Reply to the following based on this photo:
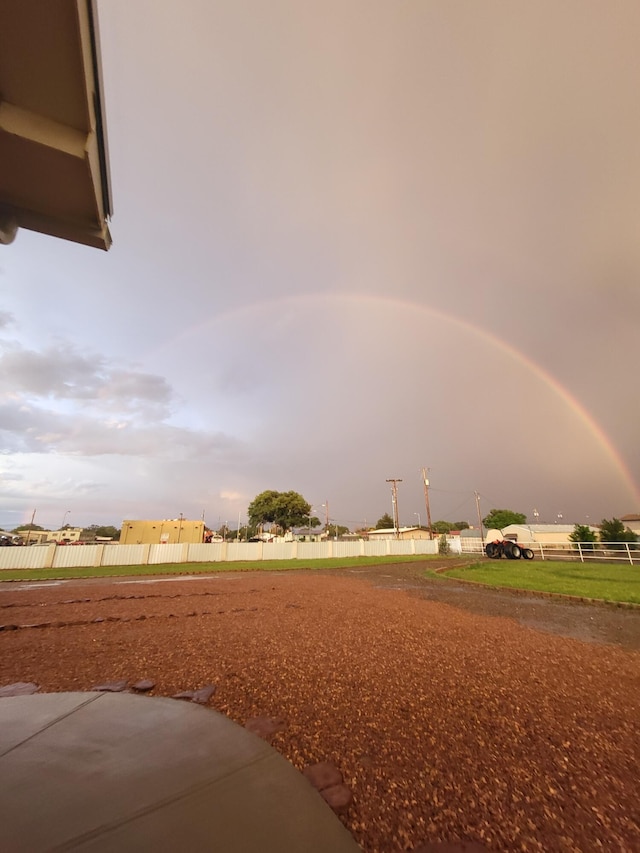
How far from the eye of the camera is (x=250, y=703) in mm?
3551

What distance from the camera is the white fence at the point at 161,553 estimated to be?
20.2m

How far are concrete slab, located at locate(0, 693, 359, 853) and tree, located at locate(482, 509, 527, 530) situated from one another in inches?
3749

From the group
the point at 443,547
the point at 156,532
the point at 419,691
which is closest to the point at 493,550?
the point at 443,547

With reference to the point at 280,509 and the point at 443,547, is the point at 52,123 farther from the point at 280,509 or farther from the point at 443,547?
the point at 280,509

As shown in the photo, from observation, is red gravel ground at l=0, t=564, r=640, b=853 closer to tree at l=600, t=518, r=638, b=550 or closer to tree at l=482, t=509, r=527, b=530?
tree at l=600, t=518, r=638, b=550

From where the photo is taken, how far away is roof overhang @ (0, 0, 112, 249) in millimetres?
2236

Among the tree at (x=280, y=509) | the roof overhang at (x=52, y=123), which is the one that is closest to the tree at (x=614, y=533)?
the tree at (x=280, y=509)

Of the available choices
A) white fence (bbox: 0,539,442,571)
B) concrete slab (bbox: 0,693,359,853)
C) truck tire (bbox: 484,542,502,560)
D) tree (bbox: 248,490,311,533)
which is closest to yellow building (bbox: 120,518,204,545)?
tree (bbox: 248,490,311,533)

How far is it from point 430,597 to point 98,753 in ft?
32.9

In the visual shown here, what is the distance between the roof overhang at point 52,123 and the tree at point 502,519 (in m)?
96.2

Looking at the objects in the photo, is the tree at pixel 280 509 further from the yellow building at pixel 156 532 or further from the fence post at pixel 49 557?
the fence post at pixel 49 557

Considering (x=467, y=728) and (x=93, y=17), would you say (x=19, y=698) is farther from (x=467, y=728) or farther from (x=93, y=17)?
(x=93, y=17)

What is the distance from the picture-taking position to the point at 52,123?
108 inches

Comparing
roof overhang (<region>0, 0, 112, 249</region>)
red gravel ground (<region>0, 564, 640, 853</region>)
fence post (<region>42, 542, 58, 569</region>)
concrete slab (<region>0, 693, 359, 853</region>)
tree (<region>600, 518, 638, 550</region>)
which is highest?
roof overhang (<region>0, 0, 112, 249</region>)
